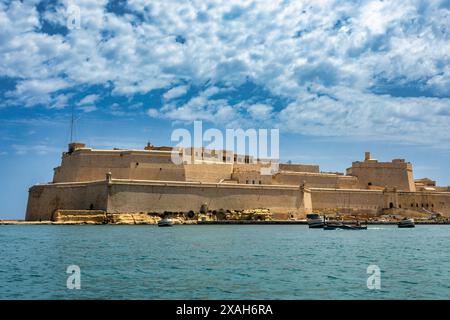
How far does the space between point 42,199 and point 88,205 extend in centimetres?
438

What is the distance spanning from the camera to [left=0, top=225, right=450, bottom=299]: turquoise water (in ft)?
36.2

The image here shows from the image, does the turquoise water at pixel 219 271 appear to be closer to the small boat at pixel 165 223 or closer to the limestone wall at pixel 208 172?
the small boat at pixel 165 223

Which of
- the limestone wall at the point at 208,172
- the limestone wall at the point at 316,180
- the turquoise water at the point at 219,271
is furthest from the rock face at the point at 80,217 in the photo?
the turquoise water at the point at 219,271

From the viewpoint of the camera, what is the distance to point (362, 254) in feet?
63.8

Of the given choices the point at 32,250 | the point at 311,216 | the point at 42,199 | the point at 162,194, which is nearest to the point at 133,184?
the point at 162,194

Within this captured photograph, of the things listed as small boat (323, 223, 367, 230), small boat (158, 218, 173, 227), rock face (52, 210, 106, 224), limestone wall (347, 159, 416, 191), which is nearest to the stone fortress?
limestone wall (347, 159, 416, 191)

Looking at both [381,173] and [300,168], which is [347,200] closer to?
[300,168]

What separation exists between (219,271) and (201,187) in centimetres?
2880

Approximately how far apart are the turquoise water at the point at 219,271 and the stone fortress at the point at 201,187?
18.7m

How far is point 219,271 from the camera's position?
46.2 ft

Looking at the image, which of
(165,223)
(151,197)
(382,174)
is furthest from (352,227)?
(382,174)

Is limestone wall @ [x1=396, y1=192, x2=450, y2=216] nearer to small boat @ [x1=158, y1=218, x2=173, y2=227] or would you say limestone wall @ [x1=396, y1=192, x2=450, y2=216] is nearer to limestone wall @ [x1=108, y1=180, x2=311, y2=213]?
limestone wall @ [x1=108, y1=180, x2=311, y2=213]

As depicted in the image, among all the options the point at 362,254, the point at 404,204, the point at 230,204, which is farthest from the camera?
the point at 404,204
